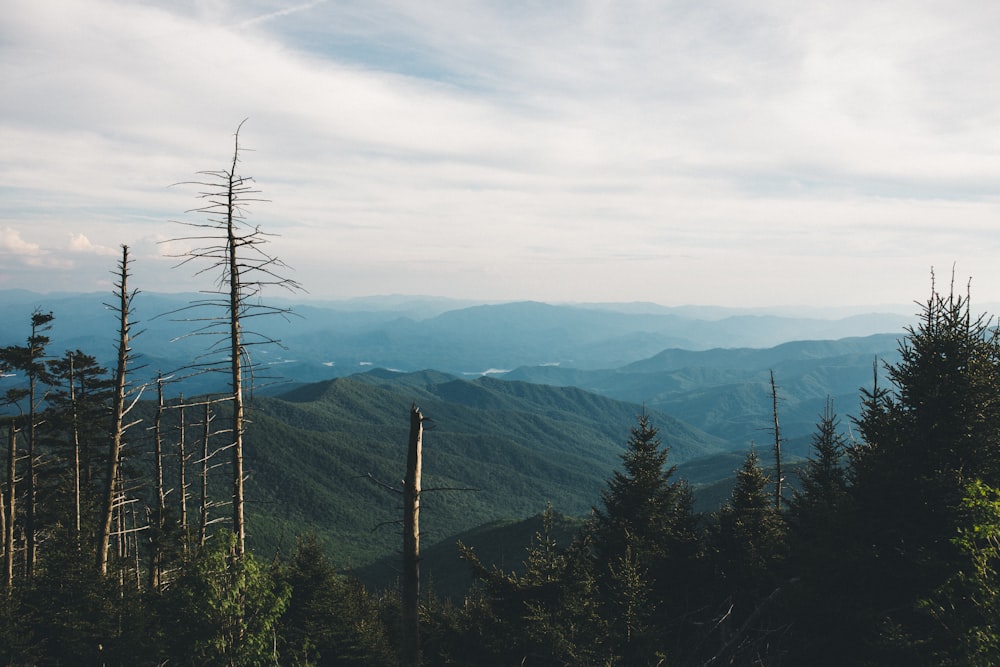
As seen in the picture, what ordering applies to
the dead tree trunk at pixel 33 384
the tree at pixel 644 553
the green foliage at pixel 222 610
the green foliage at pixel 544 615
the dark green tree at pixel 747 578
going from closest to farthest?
the green foliage at pixel 222 610, the green foliage at pixel 544 615, the dark green tree at pixel 747 578, the tree at pixel 644 553, the dead tree trunk at pixel 33 384

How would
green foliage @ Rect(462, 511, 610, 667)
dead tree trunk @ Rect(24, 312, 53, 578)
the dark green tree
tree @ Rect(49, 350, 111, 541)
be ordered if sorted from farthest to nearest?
tree @ Rect(49, 350, 111, 541) < dead tree trunk @ Rect(24, 312, 53, 578) < the dark green tree < green foliage @ Rect(462, 511, 610, 667)

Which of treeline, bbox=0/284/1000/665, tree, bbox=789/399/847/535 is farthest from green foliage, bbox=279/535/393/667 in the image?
tree, bbox=789/399/847/535

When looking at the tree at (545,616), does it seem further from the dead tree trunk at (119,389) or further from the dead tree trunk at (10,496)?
the dead tree trunk at (10,496)

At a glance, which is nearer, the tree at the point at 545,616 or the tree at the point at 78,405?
the tree at the point at 545,616

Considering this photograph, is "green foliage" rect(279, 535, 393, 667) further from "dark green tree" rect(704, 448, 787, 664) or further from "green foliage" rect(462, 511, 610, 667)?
"dark green tree" rect(704, 448, 787, 664)

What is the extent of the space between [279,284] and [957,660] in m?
18.1

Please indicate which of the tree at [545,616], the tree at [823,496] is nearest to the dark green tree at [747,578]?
the tree at [823,496]

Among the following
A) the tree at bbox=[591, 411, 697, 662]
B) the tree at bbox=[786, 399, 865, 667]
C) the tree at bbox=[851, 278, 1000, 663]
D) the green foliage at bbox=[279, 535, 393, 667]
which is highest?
the tree at bbox=[851, 278, 1000, 663]

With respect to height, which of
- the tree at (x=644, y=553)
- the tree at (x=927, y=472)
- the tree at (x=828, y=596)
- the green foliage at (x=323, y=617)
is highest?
the tree at (x=927, y=472)

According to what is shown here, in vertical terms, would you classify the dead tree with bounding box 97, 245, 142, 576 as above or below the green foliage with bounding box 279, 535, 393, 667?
above

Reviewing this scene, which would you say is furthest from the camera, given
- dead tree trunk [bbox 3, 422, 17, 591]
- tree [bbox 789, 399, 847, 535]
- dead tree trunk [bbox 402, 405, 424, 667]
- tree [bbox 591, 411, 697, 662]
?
dead tree trunk [bbox 3, 422, 17, 591]

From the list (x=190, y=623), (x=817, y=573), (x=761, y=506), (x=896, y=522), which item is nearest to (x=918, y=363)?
(x=896, y=522)

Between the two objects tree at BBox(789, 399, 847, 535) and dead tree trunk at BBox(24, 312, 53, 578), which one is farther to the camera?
dead tree trunk at BBox(24, 312, 53, 578)

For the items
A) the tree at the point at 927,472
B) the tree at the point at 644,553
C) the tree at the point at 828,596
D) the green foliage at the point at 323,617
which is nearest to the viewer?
the tree at the point at 927,472
